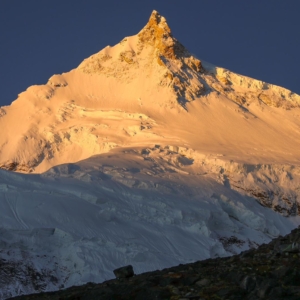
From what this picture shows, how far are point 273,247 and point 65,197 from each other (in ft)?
90.8

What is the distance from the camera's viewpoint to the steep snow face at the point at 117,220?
109 ft

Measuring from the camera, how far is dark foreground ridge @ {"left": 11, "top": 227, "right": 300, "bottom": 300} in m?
10.8

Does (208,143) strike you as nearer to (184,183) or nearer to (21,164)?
(184,183)

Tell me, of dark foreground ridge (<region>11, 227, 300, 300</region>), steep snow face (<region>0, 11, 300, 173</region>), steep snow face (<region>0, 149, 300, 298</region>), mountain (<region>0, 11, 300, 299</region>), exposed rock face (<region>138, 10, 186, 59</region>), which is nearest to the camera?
dark foreground ridge (<region>11, 227, 300, 300</region>)

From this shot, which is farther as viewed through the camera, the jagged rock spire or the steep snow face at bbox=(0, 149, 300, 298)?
the jagged rock spire

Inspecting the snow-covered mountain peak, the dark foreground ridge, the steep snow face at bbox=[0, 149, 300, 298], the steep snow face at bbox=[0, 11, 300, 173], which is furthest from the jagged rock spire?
the dark foreground ridge

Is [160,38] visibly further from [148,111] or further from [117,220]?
[117,220]

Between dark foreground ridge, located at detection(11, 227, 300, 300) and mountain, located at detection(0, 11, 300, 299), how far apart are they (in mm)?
17600

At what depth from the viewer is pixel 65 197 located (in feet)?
136

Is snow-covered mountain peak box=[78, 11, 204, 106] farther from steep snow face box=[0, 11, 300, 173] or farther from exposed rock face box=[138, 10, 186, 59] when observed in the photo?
steep snow face box=[0, 11, 300, 173]

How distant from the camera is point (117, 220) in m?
41.2

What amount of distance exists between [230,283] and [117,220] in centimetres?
2987

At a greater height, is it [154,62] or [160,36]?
[160,36]

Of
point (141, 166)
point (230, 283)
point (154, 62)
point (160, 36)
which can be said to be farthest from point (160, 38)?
point (230, 283)
